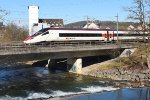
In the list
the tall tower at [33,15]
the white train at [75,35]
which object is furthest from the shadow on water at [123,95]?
the tall tower at [33,15]

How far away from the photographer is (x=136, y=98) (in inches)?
1528

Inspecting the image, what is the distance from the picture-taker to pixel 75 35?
77.2m

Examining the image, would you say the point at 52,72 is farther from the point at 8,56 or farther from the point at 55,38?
the point at 8,56

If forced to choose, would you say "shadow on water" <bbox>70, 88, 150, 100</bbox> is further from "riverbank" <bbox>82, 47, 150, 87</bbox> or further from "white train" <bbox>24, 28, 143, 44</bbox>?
"white train" <bbox>24, 28, 143, 44</bbox>

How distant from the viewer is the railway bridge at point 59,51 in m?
52.2

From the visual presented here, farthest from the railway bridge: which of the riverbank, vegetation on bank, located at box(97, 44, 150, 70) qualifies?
vegetation on bank, located at box(97, 44, 150, 70)

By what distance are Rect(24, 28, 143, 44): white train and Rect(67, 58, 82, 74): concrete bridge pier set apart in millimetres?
5542

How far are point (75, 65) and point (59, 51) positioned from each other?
8.98 m

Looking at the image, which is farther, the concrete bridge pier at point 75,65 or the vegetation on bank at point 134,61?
the concrete bridge pier at point 75,65

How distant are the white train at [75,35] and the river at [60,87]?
635cm

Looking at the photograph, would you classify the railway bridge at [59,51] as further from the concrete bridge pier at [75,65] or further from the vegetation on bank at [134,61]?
the vegetation on bank at [134,61]

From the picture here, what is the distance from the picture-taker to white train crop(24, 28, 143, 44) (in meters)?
70.0

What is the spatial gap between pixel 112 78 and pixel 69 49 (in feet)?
29.7

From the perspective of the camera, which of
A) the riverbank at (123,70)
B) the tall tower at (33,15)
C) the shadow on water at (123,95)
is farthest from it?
the tall tower at (33,15)
